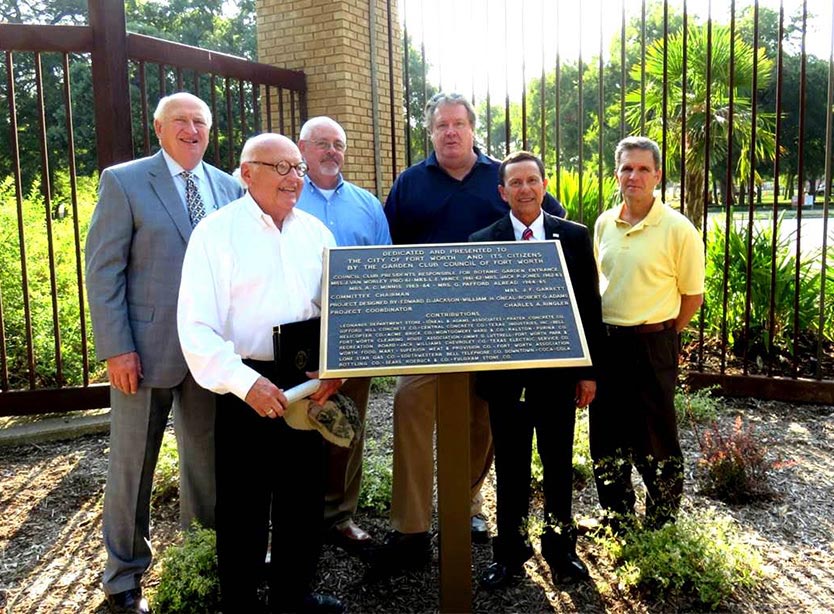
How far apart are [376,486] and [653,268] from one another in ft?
6.83

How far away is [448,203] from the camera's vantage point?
12.6 ft

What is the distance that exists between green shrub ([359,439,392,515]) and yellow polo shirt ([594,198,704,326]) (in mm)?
1733

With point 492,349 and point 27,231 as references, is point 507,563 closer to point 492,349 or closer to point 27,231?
point 492,349

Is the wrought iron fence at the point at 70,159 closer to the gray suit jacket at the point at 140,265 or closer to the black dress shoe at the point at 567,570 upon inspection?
the gray suit jacket at the point at 140,265

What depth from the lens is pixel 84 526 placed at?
4168mm

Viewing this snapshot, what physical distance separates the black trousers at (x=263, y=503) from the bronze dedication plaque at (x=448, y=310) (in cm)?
42

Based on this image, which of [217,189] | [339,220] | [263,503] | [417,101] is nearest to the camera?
[263,503]

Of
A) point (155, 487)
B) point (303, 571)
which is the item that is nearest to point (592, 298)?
point (303, 571)

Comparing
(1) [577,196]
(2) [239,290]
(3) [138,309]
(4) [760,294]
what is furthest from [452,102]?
(4) [760,294]

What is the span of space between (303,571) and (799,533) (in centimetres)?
267

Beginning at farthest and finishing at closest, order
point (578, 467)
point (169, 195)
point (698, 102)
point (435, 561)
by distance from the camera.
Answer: point (698, 102) < point (578, 467) < point (435, 561) < point (169, 195)

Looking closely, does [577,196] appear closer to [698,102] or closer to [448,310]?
[698,102]

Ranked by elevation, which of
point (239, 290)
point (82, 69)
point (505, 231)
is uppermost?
point (82, 69)

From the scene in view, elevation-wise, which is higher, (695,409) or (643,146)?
(643,146)
